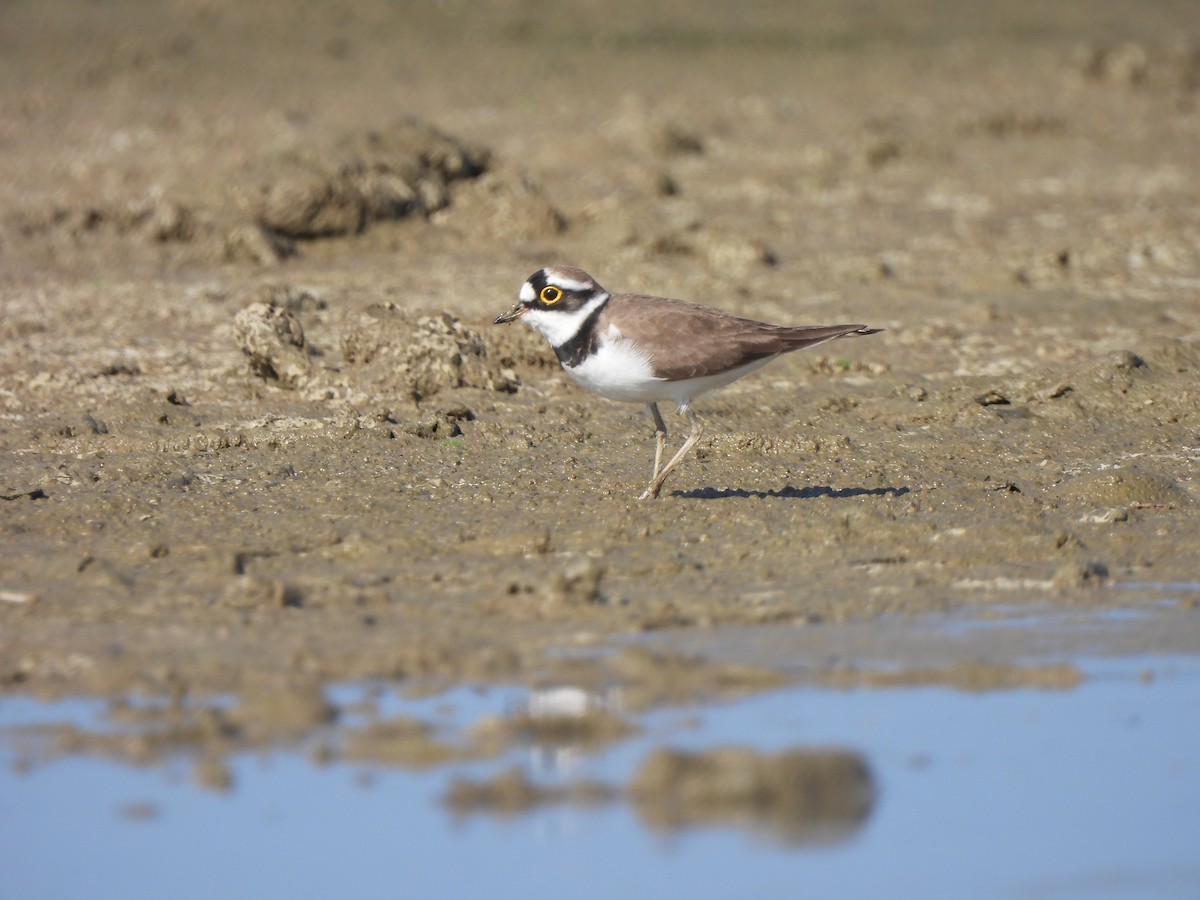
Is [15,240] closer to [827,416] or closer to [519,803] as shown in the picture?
[827,416]

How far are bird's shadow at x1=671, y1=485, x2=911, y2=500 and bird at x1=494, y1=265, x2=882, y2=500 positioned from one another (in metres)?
→ 0.19

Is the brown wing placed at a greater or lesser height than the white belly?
greater

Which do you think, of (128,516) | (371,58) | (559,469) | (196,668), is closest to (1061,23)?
(371,58)

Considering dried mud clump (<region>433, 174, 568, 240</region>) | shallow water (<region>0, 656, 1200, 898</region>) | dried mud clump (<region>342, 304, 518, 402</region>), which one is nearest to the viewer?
shallow water (<region>0, 656, 1200, 898</region>)

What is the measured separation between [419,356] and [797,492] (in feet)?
8.22

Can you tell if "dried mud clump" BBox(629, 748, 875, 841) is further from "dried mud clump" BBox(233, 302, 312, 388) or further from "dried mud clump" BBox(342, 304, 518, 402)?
"dried mud clump" BBox(233, 302, 312, 388)

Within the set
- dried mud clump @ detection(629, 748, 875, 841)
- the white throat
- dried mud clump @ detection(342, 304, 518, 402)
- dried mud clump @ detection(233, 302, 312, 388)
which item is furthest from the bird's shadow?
dried mud clump @ detection(629, 748, 875, 841)

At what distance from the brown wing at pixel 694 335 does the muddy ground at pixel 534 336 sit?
64 centimetres

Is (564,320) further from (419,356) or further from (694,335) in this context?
(419,356)

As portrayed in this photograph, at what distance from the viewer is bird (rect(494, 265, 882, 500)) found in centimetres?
772

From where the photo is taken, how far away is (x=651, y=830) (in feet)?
15.1

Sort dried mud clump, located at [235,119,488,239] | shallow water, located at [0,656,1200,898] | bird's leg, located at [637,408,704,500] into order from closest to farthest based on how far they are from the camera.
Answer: shallow water, located at [0,656,1200,898], bird's leg, located at [637,408,704,500], dried mud clump, located at [235,119,488,239]

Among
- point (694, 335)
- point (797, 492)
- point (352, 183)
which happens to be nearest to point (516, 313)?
point (694, 335)

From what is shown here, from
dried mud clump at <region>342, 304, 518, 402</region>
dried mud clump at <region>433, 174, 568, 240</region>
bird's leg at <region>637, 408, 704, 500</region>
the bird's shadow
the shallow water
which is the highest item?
dried mud clump at <region>433, 174, 568, 240</region>
